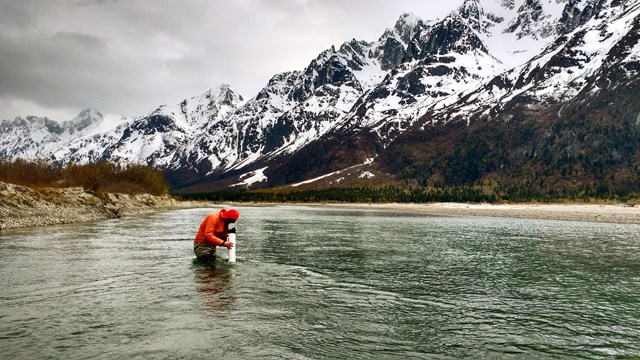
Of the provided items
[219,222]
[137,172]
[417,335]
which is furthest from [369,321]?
[137,172]

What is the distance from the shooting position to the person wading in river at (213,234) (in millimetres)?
27734

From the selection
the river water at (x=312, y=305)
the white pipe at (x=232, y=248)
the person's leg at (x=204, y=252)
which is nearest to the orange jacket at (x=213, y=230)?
the person's leg at (x=204, y=252)

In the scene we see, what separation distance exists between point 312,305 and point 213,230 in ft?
39.1

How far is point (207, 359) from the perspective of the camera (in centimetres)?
1207

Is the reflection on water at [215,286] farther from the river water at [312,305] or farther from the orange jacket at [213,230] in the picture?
the orange jacket at [213,230]

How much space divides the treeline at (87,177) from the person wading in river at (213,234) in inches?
2354

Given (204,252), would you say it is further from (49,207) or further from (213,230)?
(49,207)

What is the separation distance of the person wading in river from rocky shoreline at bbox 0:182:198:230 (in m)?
32.2

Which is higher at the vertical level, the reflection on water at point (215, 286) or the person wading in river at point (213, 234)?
the person wading in river at point (213, 234)

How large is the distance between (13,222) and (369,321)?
49.4 metres

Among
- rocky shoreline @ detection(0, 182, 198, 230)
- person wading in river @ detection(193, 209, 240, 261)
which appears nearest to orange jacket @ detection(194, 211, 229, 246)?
person wading in river @ detection(193, 209, 240, 261)

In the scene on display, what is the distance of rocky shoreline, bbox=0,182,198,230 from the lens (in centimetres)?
5278

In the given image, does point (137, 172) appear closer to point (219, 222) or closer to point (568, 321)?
point (219, 222)

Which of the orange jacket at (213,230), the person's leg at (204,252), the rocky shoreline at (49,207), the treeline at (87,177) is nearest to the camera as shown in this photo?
the orange jacket at (213,230)
